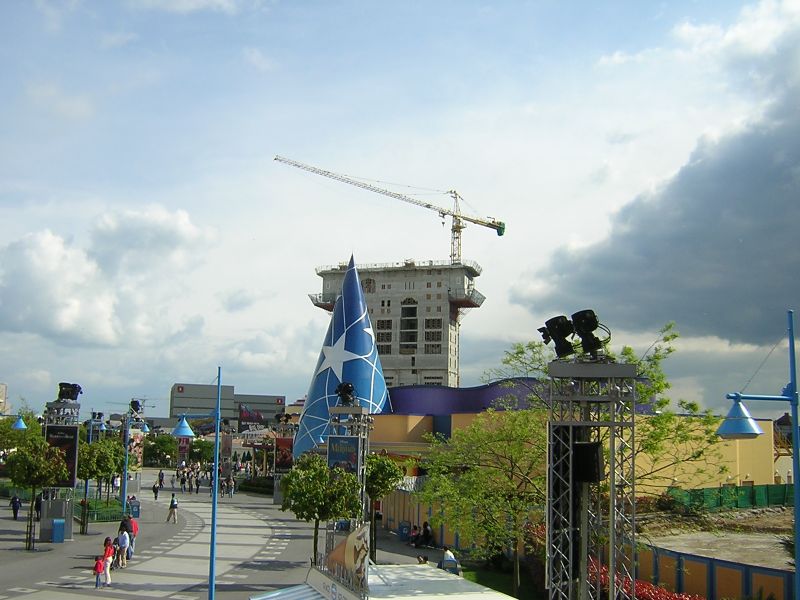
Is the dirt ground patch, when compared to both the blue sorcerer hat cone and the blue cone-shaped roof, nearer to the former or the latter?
the blue cone-shaped roof

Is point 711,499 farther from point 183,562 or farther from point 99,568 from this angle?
point 99,568

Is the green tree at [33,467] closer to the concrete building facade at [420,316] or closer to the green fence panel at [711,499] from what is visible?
the green fence panel at [711,499]

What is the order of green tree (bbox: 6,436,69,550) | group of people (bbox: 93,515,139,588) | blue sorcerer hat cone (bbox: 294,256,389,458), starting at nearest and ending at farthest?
group of people (bbox: 93,515,139,588), green tree (bbox: 6,436,69,550), blue sorcerer hat cone (bbox: 294,256,389,458)

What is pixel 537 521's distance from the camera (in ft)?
81.7

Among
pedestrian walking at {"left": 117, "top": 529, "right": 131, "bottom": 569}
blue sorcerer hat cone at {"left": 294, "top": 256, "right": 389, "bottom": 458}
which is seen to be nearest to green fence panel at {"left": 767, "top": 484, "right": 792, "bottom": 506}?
blue sorcerer hat cone at {"left": 294, "top": 256, "right": 389, "bottom": 458}

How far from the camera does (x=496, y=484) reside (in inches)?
1001

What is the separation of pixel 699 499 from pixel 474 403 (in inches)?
938

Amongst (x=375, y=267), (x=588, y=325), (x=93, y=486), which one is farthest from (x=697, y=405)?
(x=375, y=267)

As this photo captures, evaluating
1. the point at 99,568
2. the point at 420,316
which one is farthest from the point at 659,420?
the point at 420,316

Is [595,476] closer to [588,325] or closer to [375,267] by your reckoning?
[588,325]

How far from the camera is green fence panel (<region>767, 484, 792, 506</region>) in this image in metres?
45.2

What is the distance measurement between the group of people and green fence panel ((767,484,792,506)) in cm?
3260

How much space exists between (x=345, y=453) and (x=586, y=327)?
15.1 metres

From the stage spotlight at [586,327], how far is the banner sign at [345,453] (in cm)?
1447
